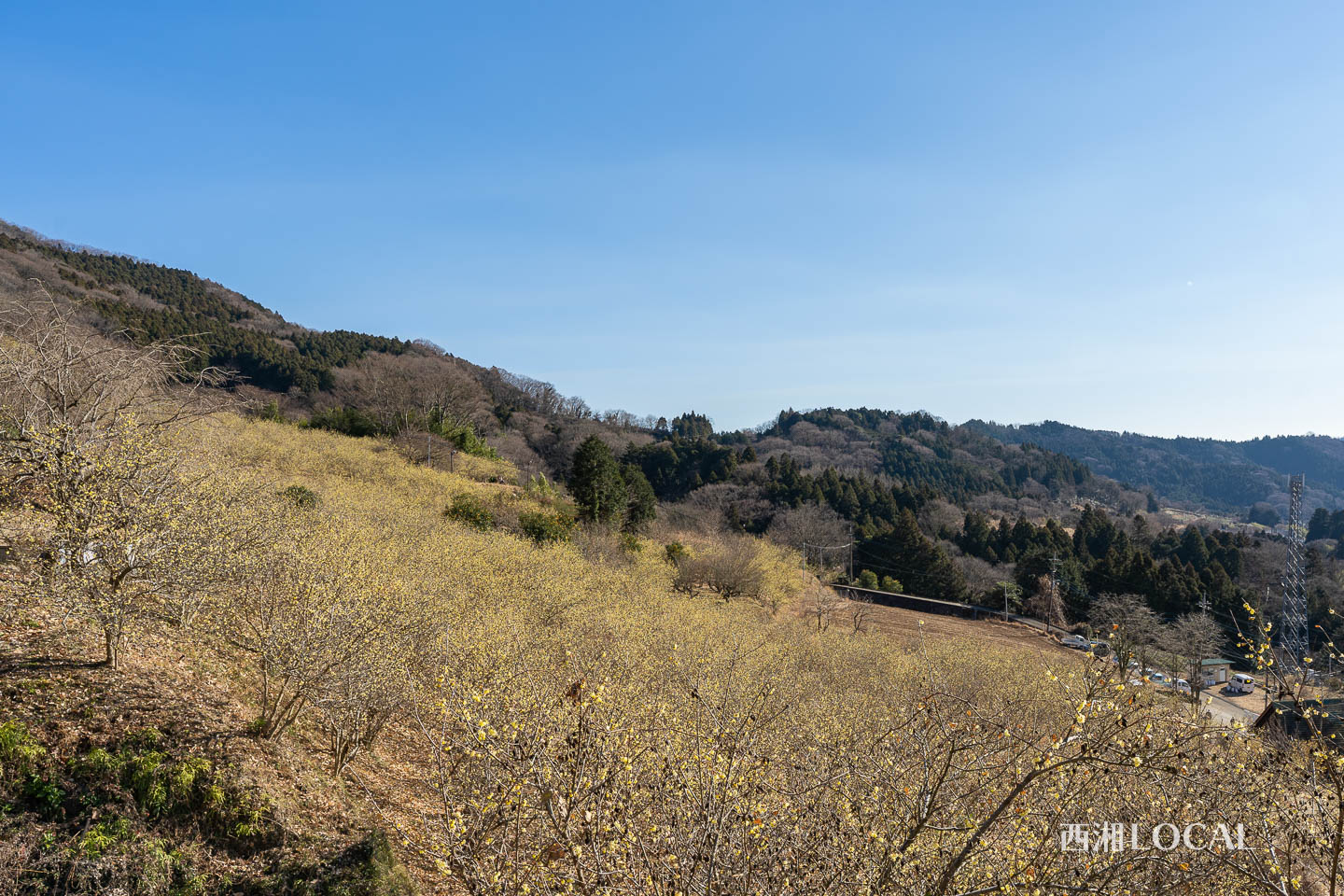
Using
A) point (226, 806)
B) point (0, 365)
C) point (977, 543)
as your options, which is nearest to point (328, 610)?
point (226, 806)

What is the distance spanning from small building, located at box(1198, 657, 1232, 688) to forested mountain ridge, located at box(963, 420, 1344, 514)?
8928 cm

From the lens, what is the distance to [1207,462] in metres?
137

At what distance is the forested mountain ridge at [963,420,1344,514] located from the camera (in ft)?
380

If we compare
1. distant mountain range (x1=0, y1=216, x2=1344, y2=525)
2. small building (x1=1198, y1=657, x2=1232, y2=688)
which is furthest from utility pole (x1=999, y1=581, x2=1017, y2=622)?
distant mountain range (x1=0, y1=216, x2=1344, y2=525)

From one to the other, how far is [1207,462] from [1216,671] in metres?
136

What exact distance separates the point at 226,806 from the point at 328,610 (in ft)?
6.69

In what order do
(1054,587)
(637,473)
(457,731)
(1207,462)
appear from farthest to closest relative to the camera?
(1207,462) < (1054,587) < (637,473) < (457,731)

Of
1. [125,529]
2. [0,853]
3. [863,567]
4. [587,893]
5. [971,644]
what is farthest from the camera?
[863,567]

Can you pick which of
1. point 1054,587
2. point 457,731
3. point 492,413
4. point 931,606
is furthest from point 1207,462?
point 457,731

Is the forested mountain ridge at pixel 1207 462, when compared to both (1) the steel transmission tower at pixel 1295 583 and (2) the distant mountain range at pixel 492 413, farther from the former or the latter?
(1) the steel transmission tower at pixel 1295 583

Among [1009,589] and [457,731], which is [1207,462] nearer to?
[1009,589]

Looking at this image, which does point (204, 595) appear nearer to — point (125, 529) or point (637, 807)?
point (125, 529)

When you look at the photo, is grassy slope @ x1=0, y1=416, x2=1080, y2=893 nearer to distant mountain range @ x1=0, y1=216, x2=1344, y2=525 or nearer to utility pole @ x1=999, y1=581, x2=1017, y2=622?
distant mountain range @ x1=0, y1=216, x2=1344, y2=525

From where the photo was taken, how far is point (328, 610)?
754cm
